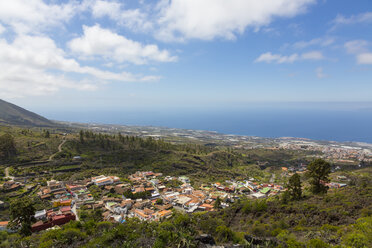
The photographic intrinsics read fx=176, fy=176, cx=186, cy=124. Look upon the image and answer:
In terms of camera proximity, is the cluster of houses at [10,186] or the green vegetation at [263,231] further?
the cluster of houses at [10,186]

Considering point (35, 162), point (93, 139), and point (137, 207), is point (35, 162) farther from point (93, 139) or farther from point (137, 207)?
point (137, 207)

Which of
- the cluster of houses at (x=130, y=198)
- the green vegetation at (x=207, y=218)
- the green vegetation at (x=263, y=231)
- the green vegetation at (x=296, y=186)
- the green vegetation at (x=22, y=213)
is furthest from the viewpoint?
the cluster of houses at (x=130, y=198)

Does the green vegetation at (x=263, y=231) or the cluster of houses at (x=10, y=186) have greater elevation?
the green vegetation at (x=263, y=231)

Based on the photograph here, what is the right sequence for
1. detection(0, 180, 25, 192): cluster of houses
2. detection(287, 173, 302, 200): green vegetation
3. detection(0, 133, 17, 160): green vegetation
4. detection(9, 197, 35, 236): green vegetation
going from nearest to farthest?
detection(9, 197, 35, 236): green vegetation, detection(287, 173, 302, 200): green vegetation, detection(0, 180, 25, 192): cluster of houses, detection(0, 133, 17, 160): green vegetation

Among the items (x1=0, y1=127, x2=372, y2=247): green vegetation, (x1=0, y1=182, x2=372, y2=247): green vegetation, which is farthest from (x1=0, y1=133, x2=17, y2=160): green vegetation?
(x1=0, y1=182, x2=372, y2=247): green vegetation

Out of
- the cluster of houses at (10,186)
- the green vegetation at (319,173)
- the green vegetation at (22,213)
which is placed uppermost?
the green vegetation at (319,173)

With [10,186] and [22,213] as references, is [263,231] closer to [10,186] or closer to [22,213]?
[22,213]

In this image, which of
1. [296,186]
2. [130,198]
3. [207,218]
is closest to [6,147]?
[130,198]

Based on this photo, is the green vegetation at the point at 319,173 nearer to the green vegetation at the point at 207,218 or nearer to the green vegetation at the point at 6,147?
the green vegetation at the point at 207,218

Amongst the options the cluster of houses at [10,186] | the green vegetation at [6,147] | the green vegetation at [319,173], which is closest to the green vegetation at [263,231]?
the green vegetation at [319,173]

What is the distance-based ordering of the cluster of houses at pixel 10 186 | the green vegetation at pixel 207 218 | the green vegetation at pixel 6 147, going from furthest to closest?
the green vegetation at pixel 6 147
the cluster of houses at pixel 10 186
the green vegetation at pixel 207 218

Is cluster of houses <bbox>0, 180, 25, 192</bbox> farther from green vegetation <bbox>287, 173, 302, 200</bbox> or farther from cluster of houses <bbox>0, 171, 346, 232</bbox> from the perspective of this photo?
green vegetation <bbox>287, 173, 302, 200</bbox>
